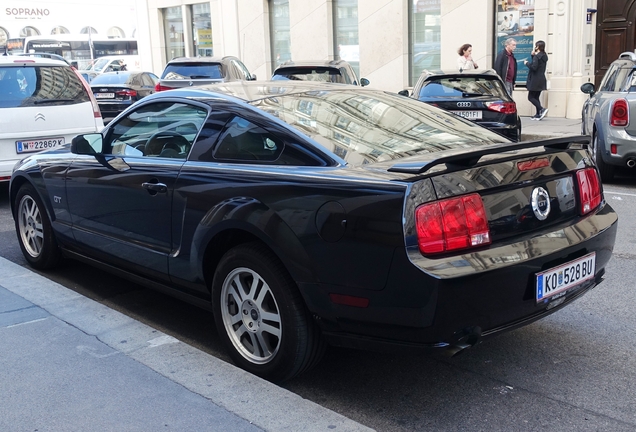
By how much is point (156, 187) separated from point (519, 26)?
1638cm

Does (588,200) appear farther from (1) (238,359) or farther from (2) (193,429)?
(2) (193,429)

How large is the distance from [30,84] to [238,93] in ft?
18.2

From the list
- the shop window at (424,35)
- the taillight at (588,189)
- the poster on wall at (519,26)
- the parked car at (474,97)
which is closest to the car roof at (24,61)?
the parked car at (474,97)

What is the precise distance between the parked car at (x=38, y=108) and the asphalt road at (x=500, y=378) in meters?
4.33

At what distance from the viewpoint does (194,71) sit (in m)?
16.3

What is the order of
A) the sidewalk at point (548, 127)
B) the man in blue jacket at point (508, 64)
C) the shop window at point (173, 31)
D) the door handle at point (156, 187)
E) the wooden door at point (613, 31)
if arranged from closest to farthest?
1. the door handle at point (156, 187)
2. the sidewalk at point (548, 127)
3. the man in blue jacket at point (508, 64)
4. the wooden door at point (613, 31)
5. the shop window at point (173, 31)

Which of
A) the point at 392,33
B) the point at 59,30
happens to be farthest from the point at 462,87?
the point at 59,30

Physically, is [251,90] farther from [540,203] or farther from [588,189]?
[588,189]

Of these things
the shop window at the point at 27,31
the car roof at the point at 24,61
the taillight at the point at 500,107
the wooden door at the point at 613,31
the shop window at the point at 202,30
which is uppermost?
the shop window at the point at 27,31

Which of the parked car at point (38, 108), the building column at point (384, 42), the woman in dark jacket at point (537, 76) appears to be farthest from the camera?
the building column at point (384, 42)

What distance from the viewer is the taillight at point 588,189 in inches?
160

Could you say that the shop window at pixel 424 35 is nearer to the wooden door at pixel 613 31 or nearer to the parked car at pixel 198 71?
the wooden door at pixel 613 31

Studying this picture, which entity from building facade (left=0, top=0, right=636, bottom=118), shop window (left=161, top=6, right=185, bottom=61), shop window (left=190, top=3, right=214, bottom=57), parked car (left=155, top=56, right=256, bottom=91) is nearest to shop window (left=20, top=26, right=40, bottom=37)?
building facade (left=0, top=0, right=636, bottom=118)

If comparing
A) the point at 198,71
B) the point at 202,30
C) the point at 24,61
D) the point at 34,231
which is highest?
the point at 202,30
